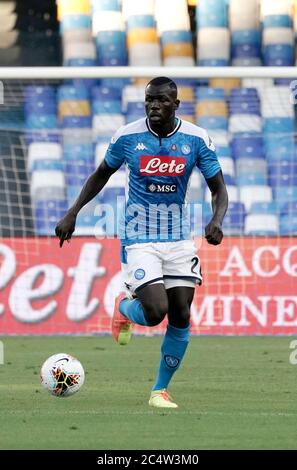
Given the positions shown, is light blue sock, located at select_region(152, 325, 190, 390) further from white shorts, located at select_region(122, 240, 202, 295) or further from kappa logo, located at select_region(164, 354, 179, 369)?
white shorts, located at select_region(122, 240, 202, 295)

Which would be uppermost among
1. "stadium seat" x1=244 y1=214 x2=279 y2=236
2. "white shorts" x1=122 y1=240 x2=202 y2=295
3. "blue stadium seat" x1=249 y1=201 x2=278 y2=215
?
"blue stadium seat" x1=249 y1=201 x2=278 y2=215

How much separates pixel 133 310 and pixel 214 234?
0.90 m

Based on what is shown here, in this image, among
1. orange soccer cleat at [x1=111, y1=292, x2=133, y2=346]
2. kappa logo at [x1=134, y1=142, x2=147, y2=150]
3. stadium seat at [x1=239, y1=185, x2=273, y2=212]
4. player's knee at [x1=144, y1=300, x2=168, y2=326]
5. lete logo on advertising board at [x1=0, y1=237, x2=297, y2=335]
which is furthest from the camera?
stadium seat at [x1=239, y1=185, x2=273, y2=212]

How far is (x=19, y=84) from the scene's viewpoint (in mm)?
17250

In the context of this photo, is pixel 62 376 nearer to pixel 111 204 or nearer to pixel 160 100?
pixel 160 100

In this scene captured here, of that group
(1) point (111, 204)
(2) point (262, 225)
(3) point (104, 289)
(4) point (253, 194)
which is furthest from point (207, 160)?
(4) point (253, 194)

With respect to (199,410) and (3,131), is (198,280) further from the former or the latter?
(3,131)

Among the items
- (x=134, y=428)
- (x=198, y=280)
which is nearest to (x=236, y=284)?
(x=198, y=280)

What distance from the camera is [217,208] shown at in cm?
813

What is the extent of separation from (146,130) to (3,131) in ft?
25.9

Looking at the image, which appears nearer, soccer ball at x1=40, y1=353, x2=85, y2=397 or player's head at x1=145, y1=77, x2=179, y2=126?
player's head at x1=145, y1=77, x2=179, y2=126

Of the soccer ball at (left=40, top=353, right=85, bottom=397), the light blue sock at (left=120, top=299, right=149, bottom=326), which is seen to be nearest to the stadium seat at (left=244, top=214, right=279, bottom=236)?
the light blue sock at (left=120, top=299, right=149, bottom=326)

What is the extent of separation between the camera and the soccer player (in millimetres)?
8180

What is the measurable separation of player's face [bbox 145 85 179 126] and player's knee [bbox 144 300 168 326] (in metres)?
1.20
